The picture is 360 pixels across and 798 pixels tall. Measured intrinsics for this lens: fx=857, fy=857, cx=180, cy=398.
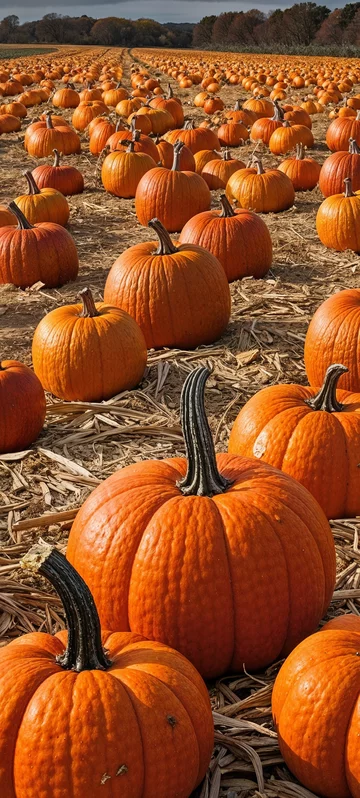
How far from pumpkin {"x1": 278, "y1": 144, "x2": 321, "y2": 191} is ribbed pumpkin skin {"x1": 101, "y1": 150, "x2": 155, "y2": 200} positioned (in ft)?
6.71

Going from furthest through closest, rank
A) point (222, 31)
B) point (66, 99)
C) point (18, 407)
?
point (222, 31) → point (66, 99) → point (18, 407)

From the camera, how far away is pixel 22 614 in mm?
3527

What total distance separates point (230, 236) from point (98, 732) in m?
6.10

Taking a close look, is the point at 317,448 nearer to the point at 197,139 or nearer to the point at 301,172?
the point at 301,172

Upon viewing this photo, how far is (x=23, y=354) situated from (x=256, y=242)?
2.50 meters

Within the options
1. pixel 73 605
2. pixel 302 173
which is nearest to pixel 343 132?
pixel 302 173

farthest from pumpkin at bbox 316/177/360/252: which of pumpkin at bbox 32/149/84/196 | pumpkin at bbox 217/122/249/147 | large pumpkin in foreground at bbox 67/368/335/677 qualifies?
pumpkin at bbox 217/122/249/147

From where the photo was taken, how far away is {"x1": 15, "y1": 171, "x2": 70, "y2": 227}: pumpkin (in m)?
9.92

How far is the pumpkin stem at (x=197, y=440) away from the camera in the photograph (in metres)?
2.90

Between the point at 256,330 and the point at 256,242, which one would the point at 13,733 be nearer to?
the point at 256,330

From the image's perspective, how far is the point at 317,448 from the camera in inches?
162

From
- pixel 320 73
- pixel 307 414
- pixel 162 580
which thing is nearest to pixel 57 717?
pixel 162 580

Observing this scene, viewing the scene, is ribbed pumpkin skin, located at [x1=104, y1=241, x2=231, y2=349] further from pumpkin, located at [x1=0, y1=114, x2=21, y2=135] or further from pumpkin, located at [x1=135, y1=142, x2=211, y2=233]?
pumpkin, located at [x1=0, y1=114, x2=21, y2=135]

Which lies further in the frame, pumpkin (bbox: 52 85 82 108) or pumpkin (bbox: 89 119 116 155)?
pumpkin (bbox: 52 85 82 108)
